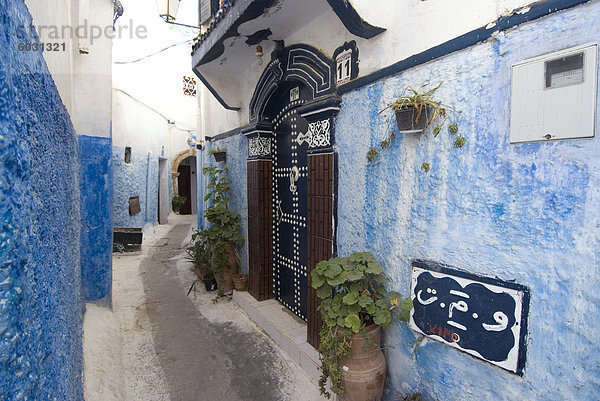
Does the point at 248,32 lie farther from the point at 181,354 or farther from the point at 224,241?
the point at 181,354

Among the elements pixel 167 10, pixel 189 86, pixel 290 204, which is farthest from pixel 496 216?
pixel 189 86

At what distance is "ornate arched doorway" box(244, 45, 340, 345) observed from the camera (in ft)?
10.0

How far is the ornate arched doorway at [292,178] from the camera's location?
305cm

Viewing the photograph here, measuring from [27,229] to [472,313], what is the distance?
2031 mm

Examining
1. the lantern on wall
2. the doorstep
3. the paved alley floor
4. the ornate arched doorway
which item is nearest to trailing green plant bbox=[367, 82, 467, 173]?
the ornate arched doorway

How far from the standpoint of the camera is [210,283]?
528cm

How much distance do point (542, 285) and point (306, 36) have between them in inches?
112

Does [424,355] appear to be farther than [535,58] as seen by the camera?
Yes

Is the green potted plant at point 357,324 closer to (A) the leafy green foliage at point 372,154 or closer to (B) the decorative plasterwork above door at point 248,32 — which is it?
(A) the leafy green foliage at point 372,154

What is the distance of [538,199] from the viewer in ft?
5.23

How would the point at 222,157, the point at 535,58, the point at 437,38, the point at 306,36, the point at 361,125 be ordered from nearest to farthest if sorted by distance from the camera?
the point at 535,58 → the point at 437,38 → the point at 361,125 → the point at 306,36 → the point at 222,157

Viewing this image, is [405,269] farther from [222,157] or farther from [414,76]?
[222,157]

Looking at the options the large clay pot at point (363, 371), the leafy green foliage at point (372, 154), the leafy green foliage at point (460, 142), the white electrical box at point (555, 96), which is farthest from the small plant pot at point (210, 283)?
the white electrical box at point (555, 96)

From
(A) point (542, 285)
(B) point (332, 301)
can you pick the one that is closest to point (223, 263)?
(B) point (332, 301)
